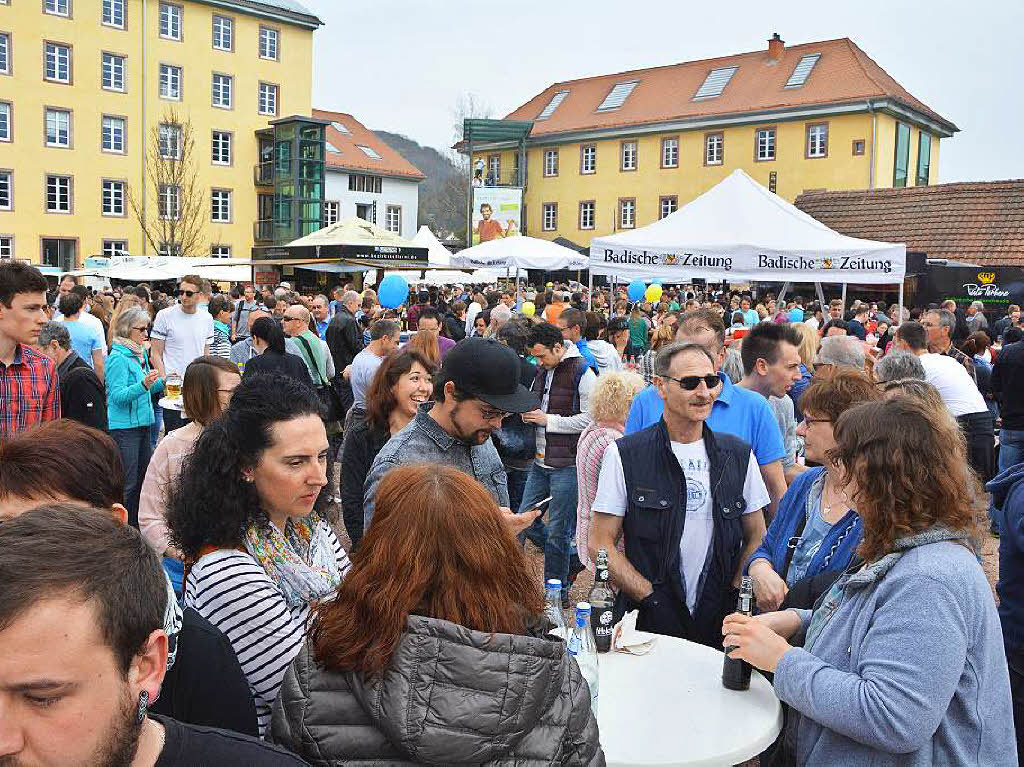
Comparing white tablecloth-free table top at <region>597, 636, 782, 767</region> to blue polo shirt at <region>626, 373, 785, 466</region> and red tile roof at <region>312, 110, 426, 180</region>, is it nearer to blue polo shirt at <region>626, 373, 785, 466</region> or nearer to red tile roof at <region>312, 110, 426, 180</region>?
blue polo shirt at <region>626, 373, 785, 466</region>

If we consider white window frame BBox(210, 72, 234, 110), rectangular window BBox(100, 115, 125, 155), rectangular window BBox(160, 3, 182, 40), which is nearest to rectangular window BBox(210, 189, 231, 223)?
white window frame BBox(210, 72, 234, 110)

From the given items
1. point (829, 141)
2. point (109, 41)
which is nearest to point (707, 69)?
point (829, 141)

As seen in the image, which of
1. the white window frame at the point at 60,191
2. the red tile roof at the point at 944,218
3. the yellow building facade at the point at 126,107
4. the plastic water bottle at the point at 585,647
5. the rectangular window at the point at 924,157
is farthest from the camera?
the rectangular window at the point at 924,157

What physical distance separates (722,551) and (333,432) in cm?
574

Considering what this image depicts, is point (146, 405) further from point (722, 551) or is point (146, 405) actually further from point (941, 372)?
point (941, 372)

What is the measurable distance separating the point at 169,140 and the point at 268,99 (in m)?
7.11

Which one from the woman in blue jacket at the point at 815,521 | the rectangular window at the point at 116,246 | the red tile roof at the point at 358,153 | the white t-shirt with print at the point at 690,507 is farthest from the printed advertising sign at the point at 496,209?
the woman in blue jacket at the point at 815,521

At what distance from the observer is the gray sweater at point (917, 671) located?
1.99 metres

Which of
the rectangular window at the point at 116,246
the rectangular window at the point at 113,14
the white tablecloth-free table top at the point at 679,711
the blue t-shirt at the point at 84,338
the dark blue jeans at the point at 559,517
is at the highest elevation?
the rectangular window at the point at 113,14

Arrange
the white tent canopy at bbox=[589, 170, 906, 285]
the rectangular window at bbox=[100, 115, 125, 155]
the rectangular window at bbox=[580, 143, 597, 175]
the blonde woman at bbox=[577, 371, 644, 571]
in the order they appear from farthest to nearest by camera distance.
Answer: the rectangular window at bbox=[580, 143, 597, 175], the rectangular window at bbox=[100, 115, 125, 155], the white tent canopy at bbox=[589, 170, 906, 285], the blonde woman at bbox=[577, 371, 644, 571]

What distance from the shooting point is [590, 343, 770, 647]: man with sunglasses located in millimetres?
3535

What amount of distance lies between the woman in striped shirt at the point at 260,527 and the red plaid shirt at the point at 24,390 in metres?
2.48

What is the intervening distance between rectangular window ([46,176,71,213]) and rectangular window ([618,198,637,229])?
28.2m

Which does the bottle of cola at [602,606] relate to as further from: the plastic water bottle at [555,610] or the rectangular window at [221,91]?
the rectangular window at [221,91]
